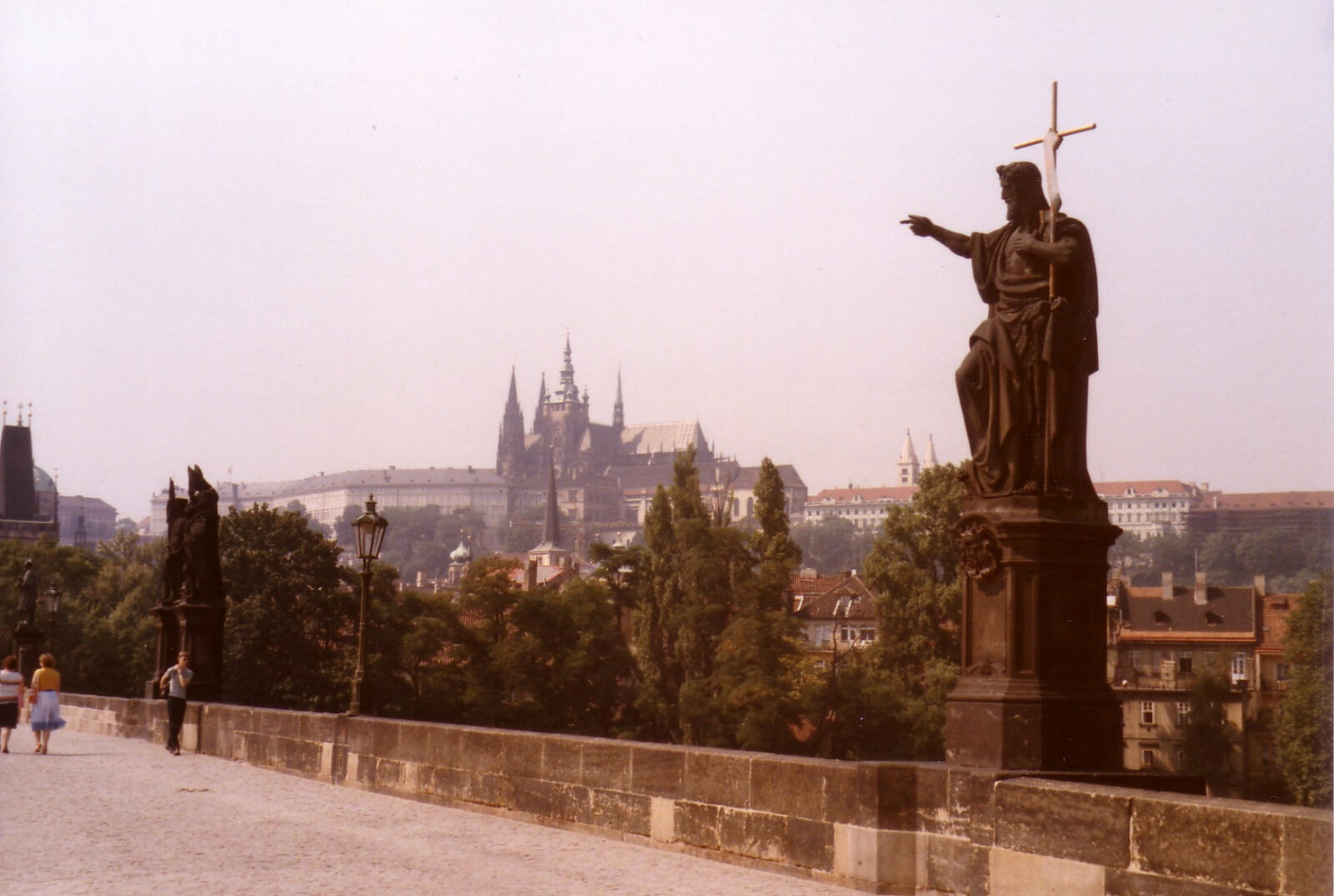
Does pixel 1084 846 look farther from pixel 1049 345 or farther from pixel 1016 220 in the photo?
pixel 1016 220

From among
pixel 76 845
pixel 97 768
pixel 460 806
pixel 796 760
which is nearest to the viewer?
pixel 796 760

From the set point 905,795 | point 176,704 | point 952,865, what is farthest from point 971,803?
point 176,704

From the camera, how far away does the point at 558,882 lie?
8.30 m

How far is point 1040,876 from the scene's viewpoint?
7.01m

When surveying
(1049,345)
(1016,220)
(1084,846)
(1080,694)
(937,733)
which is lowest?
(937,733)

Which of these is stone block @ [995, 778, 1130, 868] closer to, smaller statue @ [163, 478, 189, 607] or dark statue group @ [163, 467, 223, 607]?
dark statue group @ [163, 467, 223, 607]

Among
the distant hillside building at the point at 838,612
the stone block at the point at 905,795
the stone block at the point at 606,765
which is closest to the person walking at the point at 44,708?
the stone block at the point at 606,765

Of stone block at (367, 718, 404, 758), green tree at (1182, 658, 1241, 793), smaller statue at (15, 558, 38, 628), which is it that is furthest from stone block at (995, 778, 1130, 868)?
green tree at (1182, 658, 1241, 793)

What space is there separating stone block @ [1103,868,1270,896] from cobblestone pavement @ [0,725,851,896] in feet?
5.88

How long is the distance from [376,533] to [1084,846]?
12.8 m

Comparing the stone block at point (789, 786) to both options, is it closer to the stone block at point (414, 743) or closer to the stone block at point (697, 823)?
the stone block at point (697, 823)

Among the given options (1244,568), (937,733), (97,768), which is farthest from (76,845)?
(1244,568)

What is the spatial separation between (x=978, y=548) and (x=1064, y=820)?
1.59 metres

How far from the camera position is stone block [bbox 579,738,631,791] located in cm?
1047
